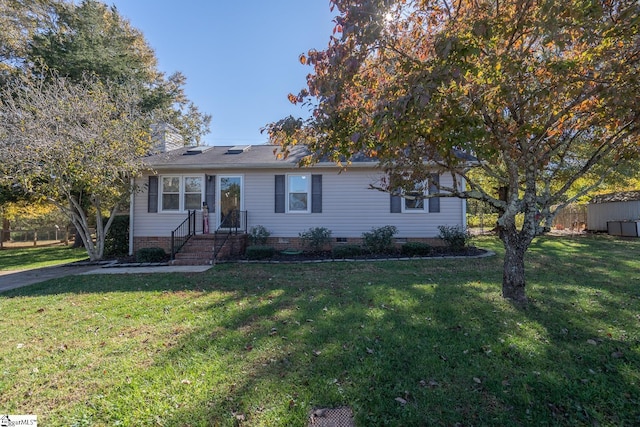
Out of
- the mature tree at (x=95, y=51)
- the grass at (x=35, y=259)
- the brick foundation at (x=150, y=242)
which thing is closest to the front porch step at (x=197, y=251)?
the brick foundation at (x=150, y=242)

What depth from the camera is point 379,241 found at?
10180mm

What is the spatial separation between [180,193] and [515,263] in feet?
33.6

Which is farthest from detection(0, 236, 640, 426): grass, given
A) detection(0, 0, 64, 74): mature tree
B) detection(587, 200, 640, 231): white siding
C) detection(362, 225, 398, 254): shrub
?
detection(587, 200, 640, 231): white siding

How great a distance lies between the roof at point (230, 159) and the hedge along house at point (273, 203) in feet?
0.12

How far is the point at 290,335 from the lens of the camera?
12.6 ft

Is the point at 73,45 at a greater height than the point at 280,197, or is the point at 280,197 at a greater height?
the point at 73,45

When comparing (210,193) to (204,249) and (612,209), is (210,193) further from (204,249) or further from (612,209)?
(612,209)

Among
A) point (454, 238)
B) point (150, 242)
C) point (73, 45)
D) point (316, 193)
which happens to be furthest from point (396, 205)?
point (73, 45)

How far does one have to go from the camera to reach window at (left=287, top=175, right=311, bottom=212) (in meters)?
11.1

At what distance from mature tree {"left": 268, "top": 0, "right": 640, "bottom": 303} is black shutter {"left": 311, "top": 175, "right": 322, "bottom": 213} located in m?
5.95

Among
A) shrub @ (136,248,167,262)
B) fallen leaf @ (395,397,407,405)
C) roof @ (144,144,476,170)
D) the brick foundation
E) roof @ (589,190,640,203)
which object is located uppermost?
roof @ (144,144,476,170)

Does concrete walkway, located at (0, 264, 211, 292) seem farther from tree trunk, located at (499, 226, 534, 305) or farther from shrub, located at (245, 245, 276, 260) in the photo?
tree trunk, located at (499, 226, 534, 305)

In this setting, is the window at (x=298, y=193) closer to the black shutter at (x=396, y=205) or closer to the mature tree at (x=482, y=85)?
the black shutter at (x=396, y=205)

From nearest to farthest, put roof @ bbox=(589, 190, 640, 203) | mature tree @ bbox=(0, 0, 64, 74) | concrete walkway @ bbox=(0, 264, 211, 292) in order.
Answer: concrete walkway @ bbox=(0, 264, 211, 292)
mature tree @ bbox=(0, 0, 64, 74)
roof @ bbox=(589, 190, 640, 203)
